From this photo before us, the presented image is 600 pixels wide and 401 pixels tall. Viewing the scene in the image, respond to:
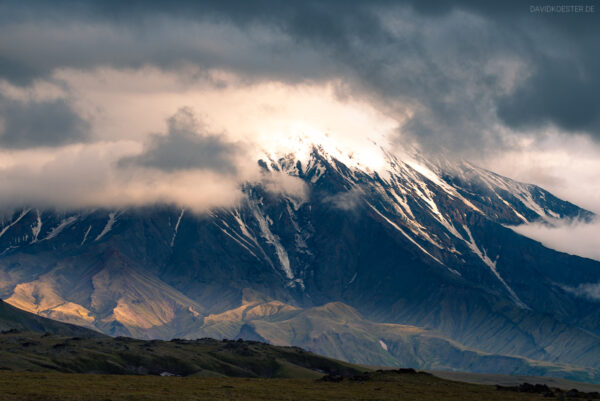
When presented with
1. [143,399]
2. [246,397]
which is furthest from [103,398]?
[246,397]

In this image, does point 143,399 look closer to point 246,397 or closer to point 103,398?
point 103,398

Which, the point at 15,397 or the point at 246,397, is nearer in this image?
the point at 15,397

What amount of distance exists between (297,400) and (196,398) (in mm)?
22951

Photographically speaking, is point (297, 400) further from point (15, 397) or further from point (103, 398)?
point (15, 397)

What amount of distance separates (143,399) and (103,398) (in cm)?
835

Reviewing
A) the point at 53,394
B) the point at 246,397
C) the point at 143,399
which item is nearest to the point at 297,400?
the point at 246,397

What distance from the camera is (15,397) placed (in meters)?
184

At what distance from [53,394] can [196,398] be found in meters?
30.4

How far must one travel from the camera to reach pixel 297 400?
19912 cm

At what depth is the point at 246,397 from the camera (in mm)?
199875

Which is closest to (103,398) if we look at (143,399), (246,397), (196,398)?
(143,399)

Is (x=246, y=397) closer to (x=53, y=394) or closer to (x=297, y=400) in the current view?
(x=297, y=400)

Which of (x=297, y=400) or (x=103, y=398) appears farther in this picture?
(x=297, y=400)

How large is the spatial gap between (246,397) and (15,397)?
49887 mm
